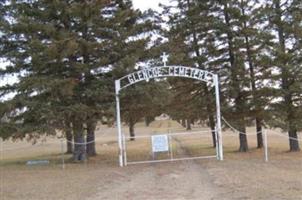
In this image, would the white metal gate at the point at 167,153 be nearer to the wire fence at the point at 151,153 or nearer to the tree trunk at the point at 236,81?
the wire fence at the point at 151,153

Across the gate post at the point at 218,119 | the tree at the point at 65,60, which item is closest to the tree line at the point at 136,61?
the tree at the point at 65,60

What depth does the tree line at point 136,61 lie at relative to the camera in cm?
2191

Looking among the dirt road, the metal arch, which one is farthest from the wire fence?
the dirt road

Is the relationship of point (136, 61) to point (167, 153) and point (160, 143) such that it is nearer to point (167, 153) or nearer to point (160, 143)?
point (160, 143)

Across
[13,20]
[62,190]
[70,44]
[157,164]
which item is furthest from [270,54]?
[62,190]

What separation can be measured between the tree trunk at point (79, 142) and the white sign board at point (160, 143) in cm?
341

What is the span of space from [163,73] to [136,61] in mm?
1325

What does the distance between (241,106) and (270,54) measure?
118 inches

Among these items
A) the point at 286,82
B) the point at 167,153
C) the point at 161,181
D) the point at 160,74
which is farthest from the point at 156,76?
the point at 286,82

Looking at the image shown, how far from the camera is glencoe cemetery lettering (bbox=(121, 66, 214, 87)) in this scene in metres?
22.0

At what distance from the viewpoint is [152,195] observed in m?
12.4

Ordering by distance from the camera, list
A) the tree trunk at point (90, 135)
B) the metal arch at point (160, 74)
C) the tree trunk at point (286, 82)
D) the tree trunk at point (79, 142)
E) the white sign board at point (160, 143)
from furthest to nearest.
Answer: the tree trunk at point (286, 82)
the tree trunk at point (90, 135)
the tree trunk at point (79, 142)
the white sign board at point (160, 143)
the metal arch at point (160, 74)

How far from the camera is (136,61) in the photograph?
23.0 metres

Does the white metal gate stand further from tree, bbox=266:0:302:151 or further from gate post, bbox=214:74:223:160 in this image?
tree, bbox=266:0:302:151
